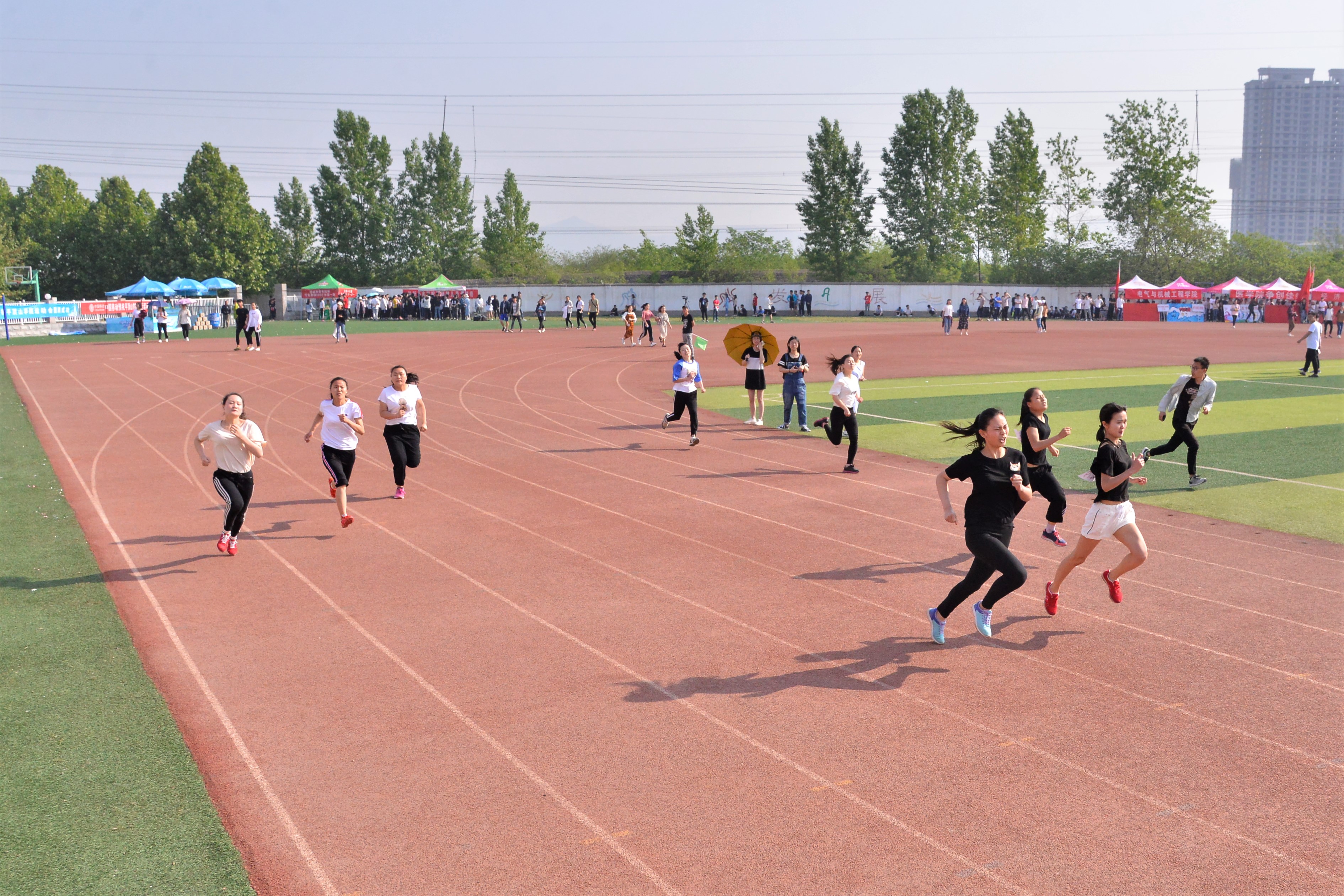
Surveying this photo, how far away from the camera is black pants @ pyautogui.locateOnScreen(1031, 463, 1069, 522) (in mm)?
11617

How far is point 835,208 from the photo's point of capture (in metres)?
89.4

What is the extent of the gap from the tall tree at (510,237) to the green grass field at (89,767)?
3491 inches

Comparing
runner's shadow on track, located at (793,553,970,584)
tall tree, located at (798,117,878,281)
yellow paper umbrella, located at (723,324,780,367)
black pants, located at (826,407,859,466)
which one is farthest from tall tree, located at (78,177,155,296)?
runner's shadow on track, located at (793,553,970,584)

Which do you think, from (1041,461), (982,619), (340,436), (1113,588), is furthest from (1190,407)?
(340,436)

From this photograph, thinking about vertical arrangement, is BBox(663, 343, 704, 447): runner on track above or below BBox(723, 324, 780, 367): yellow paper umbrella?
below

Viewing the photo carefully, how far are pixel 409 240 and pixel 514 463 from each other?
8192 cm

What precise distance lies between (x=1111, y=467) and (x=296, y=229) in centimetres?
9668

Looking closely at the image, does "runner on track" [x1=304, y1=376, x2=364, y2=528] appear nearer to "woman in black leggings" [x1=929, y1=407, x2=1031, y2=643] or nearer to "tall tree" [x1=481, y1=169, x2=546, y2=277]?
"woman in black leggings" [x1=929, y1=407, x2=1031, y2=643]

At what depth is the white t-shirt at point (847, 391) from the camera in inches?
642

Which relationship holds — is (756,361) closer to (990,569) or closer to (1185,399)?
(1185,399)

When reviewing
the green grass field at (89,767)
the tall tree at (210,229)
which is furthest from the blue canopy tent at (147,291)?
the green grass field at (89,767)

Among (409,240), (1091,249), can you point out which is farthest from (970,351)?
(409,240)

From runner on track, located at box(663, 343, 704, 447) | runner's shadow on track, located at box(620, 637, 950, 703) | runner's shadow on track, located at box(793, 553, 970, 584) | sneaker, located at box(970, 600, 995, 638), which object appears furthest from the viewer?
runner on track, located at box(663, 343, 704, 447)

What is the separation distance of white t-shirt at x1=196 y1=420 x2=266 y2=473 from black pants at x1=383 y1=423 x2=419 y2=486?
2.92 metres
